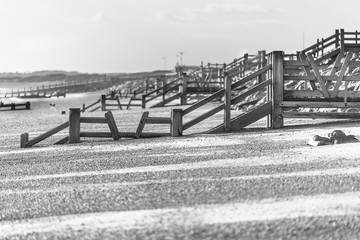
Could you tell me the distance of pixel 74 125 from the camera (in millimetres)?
13812

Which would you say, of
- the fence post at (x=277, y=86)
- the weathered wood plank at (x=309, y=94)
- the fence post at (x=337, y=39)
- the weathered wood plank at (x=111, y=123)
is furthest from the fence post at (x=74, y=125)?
the fence post at (x=337, y=39)

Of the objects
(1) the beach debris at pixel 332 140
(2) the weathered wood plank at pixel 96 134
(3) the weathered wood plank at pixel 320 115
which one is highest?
(3) the weathered wood plank at pixel 320 115


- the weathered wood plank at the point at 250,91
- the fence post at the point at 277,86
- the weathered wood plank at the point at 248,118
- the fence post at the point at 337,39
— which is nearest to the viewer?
the weathered wood plank at the point at 250,91

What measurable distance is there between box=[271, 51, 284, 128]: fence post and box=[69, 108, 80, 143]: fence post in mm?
4958

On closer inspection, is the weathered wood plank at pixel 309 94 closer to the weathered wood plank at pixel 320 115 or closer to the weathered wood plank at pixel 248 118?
the weathered wood plank at pixel 320 115

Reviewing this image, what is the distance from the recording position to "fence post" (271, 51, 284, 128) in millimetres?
14719

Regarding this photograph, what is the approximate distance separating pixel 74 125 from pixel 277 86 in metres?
5.20

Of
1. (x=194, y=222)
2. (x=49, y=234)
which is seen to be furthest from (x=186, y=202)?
(x=49, y=234)

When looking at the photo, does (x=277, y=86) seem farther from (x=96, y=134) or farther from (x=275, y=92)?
(x=96, y=134)

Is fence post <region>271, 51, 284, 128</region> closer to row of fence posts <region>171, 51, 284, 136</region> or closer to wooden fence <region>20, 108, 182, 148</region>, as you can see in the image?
row of fence posts <region>171, 51, 284, 136</region>

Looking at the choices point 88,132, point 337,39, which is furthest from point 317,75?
point 337,39

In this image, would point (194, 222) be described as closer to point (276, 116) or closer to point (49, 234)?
point (49, 234)

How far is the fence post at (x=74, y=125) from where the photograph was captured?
13672 mm

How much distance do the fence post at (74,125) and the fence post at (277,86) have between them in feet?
16.3
